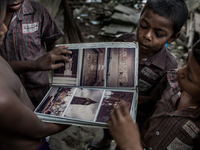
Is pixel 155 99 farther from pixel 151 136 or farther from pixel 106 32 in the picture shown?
pixel 106 32

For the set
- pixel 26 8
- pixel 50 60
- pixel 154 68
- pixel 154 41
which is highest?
pixel 26 8

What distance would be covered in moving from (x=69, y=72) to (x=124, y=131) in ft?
2.01

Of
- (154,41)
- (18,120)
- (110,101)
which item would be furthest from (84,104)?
(154,41)

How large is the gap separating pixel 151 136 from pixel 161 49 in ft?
2.19

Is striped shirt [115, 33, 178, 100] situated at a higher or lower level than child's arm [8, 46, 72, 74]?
lower

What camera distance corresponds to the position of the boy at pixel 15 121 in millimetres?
752

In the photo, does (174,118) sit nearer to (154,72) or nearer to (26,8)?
(154,72)

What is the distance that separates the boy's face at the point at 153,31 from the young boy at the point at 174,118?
0.83 ft

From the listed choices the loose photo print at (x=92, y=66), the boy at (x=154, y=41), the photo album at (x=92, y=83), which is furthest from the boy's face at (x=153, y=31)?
the loose photo print at (x=92, y=66)

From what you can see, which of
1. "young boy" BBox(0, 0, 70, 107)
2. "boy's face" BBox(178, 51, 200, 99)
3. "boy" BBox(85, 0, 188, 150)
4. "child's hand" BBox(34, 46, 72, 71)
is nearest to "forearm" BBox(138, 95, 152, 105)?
"boy" BBox(85, 0, 188, 150)

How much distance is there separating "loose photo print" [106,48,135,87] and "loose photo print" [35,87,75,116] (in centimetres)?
28

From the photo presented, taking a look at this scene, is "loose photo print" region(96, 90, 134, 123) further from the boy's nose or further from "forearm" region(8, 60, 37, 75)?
"forearm" region(8, 60, 37, 75)

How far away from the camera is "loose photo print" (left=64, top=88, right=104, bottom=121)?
→ 0.96 meters

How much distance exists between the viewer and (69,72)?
1192 mm
